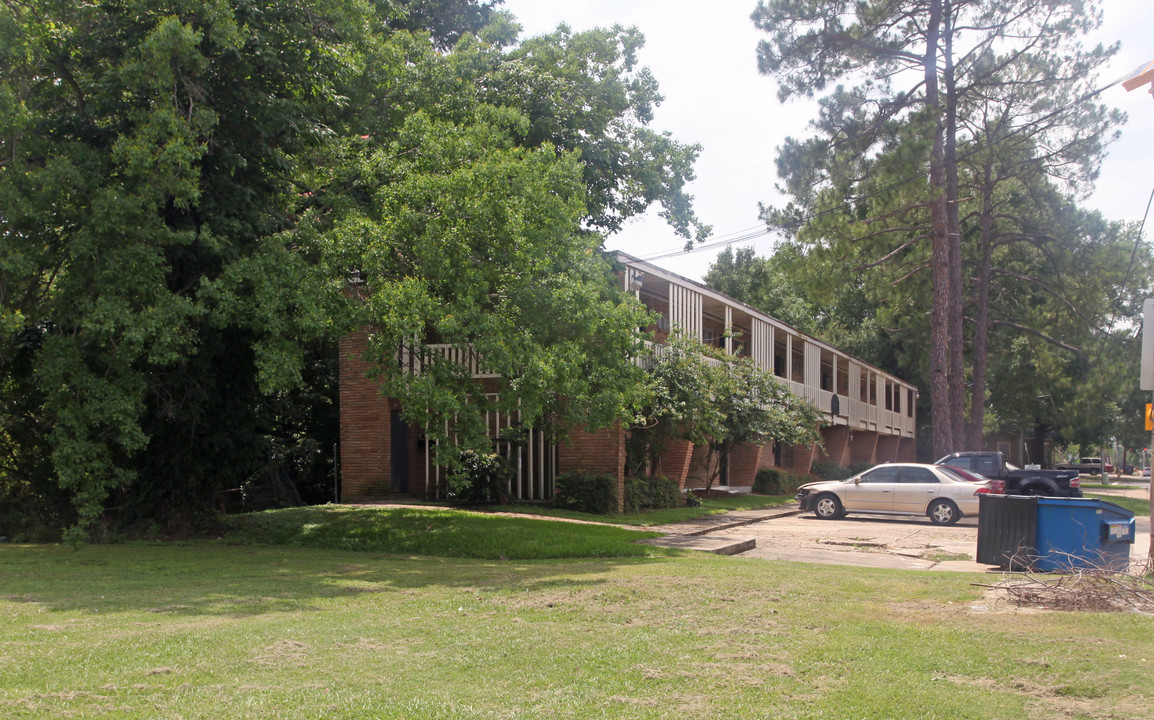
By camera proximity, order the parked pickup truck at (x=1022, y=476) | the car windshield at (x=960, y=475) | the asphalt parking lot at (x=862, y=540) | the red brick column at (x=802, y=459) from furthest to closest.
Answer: the red brick column at (x=802, y=459), the car windshield at (x=960, y=475), the asphalt parking lot at (x=862, y=540), the parked pickup truck at (x=1022, y=476)

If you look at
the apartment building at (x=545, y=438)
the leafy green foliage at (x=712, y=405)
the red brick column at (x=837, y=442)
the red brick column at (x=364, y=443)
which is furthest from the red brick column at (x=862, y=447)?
the red brick column at (x=364, y=443)

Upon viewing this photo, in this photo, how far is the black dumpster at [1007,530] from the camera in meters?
12.0

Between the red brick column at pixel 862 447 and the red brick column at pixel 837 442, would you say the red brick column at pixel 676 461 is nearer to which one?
the red brick column at pixel 837 442

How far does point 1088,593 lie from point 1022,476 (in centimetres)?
428

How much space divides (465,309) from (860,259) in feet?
76.7

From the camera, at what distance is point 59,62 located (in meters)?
14.7

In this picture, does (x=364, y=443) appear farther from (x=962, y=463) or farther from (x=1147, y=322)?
(x=1147, y=322)

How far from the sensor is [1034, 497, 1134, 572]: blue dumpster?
11656 mm

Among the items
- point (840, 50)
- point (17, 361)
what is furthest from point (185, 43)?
point (840, 50)

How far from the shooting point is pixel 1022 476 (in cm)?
1322

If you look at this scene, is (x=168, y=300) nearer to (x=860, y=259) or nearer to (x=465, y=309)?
(x=465, y=309)

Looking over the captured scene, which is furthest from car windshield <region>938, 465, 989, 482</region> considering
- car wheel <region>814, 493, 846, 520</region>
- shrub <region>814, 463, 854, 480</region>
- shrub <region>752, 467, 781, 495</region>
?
shrub <region>814, 463, 854, 480</region>

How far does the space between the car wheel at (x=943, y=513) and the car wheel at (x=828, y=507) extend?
223 centimetres

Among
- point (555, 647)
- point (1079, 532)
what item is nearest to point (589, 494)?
point (1079, 532)
